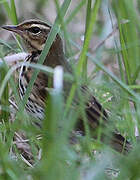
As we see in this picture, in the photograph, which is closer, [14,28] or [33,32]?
[14,28]

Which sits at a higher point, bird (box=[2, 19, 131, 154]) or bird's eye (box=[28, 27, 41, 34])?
Answer: bird's eye (box=[28, 27, 41, 34])

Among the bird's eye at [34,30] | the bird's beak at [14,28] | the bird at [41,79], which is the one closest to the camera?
the bird at [41,79]

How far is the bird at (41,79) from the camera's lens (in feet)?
12.9

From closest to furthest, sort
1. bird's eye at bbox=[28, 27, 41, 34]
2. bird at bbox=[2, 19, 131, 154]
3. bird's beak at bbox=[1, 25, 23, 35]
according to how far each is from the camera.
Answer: bird at bbox=[2, 19, 131, 154] → bird's beak at bbox=[1, 25, 23, 35] → bird's eye at bbox=[28, 27, 41, 34]

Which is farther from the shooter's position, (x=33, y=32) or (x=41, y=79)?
(x=33, y=32)

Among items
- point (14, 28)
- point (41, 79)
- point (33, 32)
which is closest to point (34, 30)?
point (33, 32)

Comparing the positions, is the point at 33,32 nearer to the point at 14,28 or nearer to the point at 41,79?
the point at 14,28

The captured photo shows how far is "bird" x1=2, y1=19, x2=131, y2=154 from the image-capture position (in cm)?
394

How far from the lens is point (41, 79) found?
434cm

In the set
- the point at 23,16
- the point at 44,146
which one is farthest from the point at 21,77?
the point at 23,16

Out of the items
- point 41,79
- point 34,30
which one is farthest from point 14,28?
point 41,79

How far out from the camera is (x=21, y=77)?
4.33 meters

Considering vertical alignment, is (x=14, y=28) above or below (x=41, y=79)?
above

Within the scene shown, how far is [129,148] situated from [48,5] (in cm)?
407
